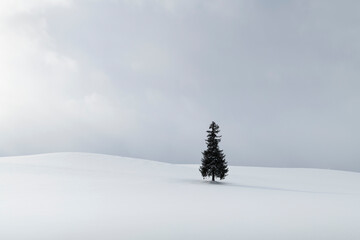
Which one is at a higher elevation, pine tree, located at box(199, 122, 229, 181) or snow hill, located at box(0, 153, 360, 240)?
pine tree, located at box(199, 122, 229, 181)

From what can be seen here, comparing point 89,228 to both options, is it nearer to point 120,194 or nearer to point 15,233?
point 15,233

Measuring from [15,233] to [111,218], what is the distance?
184 inches

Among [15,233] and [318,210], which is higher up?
[318,210]

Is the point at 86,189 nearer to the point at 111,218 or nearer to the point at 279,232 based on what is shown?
the point at 111,218

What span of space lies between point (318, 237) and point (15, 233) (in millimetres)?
13876

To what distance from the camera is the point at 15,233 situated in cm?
1357

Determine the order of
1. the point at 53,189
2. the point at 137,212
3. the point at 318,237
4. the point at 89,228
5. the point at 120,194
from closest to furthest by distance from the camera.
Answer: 1. the point at 318,237
2. the point at 89,228
3. the point at 137,212
4. the point at 120,194
5. the point at 53,189

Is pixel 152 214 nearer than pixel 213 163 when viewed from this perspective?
Yes

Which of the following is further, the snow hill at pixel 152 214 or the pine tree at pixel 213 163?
the pine tree at pixel 213 163

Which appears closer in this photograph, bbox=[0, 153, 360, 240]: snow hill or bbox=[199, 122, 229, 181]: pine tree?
bbox=[0, 153, 360, 240]: snow hill

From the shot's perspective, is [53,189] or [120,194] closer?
[120,194]

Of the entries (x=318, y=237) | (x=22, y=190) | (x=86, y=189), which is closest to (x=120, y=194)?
(x=86, y=189)

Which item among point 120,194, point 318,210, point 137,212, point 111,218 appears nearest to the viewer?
point 111,218

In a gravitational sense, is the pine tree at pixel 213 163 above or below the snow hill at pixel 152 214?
above
